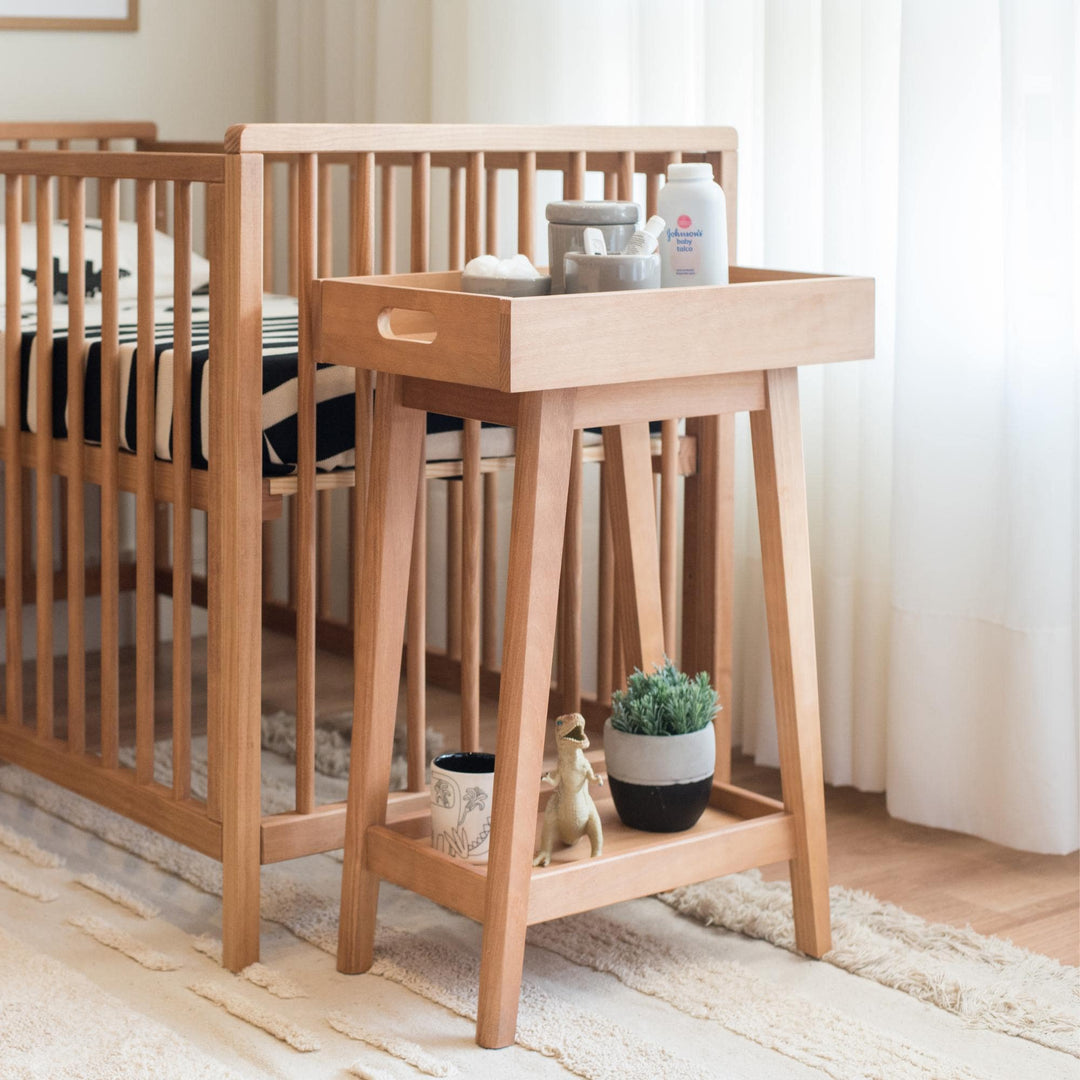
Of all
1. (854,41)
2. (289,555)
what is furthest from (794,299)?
(289,555)

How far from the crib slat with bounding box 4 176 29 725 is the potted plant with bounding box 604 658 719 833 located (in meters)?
0.85

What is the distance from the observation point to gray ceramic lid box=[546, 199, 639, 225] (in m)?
1.55

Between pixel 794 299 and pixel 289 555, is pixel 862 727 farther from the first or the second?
pixel 289 555

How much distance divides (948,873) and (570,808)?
0.58 m

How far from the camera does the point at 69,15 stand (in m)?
2.76

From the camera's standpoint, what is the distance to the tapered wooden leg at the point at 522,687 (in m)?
1.40

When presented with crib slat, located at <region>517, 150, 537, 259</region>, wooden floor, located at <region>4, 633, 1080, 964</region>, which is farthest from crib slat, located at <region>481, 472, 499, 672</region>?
crib slat, located at <region>517, 150, 537, 259</region>

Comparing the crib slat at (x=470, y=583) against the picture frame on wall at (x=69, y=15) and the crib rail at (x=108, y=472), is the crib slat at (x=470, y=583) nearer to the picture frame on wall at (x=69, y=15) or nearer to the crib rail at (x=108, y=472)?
the crib rail at (x=108, y=472)

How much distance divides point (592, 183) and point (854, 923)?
1360 mm

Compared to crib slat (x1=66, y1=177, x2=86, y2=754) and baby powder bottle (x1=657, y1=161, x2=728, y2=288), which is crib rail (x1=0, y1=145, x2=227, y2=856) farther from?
baby powder bottle (x1=657, y1=161, x2=728, y2=288)

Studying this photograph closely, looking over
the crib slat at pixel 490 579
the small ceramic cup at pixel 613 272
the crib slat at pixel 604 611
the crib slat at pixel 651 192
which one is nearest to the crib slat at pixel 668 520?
the crib slat at pixel 604 611

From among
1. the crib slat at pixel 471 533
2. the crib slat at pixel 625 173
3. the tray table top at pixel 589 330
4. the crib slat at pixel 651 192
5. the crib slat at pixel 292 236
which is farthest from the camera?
the crib slat at pixel 292 236

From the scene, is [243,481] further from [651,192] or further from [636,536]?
[651,192]

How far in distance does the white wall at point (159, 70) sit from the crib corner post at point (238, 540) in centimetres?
140
